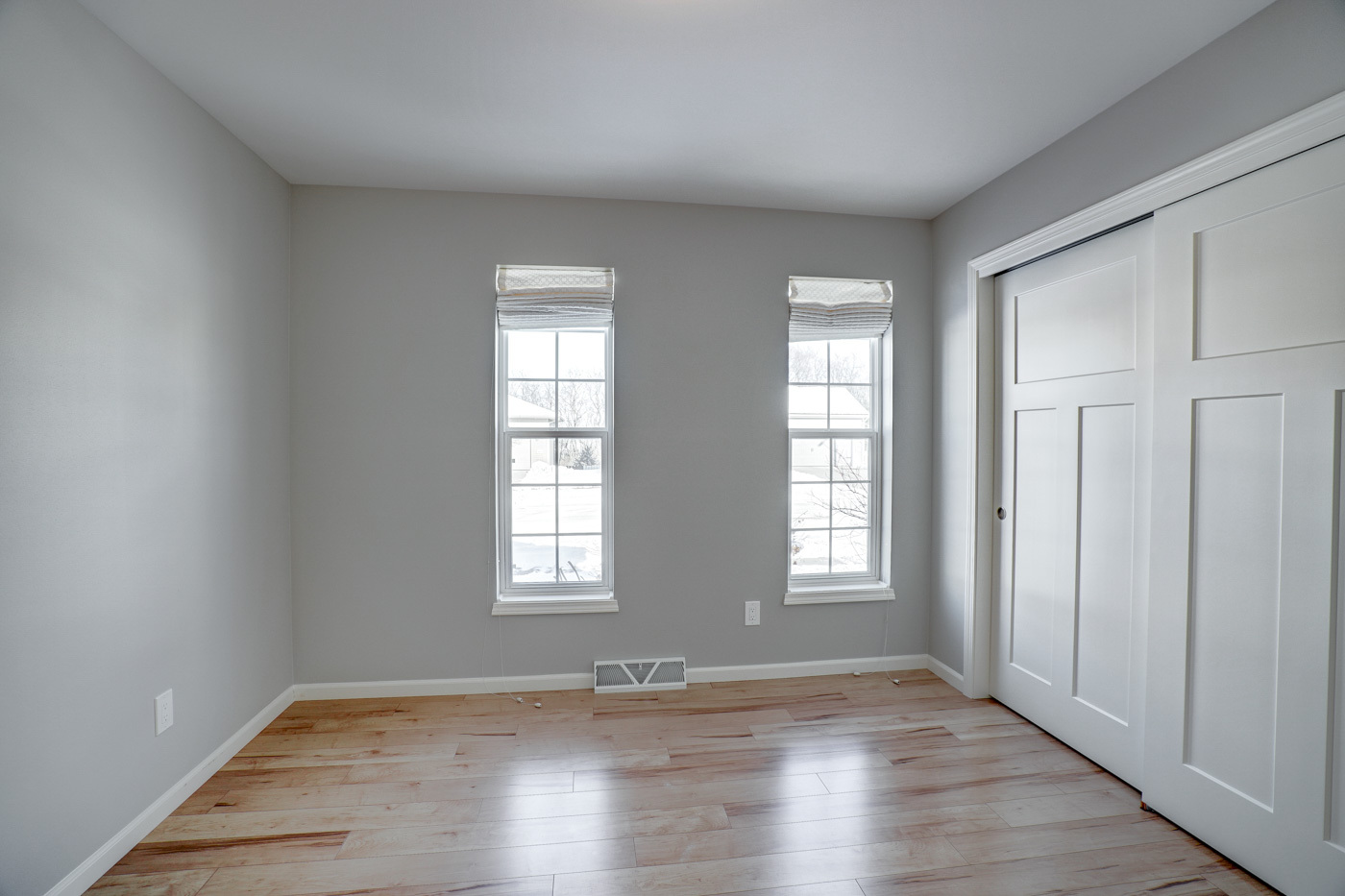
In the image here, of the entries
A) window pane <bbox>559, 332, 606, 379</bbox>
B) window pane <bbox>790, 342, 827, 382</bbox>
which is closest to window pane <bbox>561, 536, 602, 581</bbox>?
window pane <bbox>559, 332, 606, 379</bbox>

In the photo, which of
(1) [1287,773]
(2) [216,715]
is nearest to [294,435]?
(2) [216,715]

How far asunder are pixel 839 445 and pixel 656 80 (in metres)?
2.15

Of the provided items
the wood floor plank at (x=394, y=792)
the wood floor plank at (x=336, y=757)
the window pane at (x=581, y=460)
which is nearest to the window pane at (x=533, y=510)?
the window pane at (x=581, y=460)

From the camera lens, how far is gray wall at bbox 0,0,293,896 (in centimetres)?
161

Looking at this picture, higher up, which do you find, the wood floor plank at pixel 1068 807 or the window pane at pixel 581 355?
the window pane at pixel 581 355

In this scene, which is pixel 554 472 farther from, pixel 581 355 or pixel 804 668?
pixel 804 668

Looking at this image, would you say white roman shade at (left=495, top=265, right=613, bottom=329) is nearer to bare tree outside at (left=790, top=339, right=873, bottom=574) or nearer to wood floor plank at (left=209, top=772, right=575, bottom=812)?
bare tree outside at (left=790, top=339, right=873, bottom=574)

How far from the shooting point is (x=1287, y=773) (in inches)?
69.2

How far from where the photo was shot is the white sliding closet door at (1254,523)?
5.49 feet

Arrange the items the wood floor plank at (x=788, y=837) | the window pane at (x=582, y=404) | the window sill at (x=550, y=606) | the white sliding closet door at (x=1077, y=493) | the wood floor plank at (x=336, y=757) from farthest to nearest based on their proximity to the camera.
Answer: the window pane at (x=582, y=404), the window sill at (x=550, y=606), the wood floor plank at (x=336, y=757), the white sliding closet door at (x=1077, y=493), the wood floor plank at (x=788, y=837)

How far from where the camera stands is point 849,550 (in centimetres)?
357

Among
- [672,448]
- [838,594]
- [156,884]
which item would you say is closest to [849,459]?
[838,594]

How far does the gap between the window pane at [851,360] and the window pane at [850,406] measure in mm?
61

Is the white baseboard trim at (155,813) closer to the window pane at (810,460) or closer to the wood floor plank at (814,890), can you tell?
the wood floor plank at (814,890)
